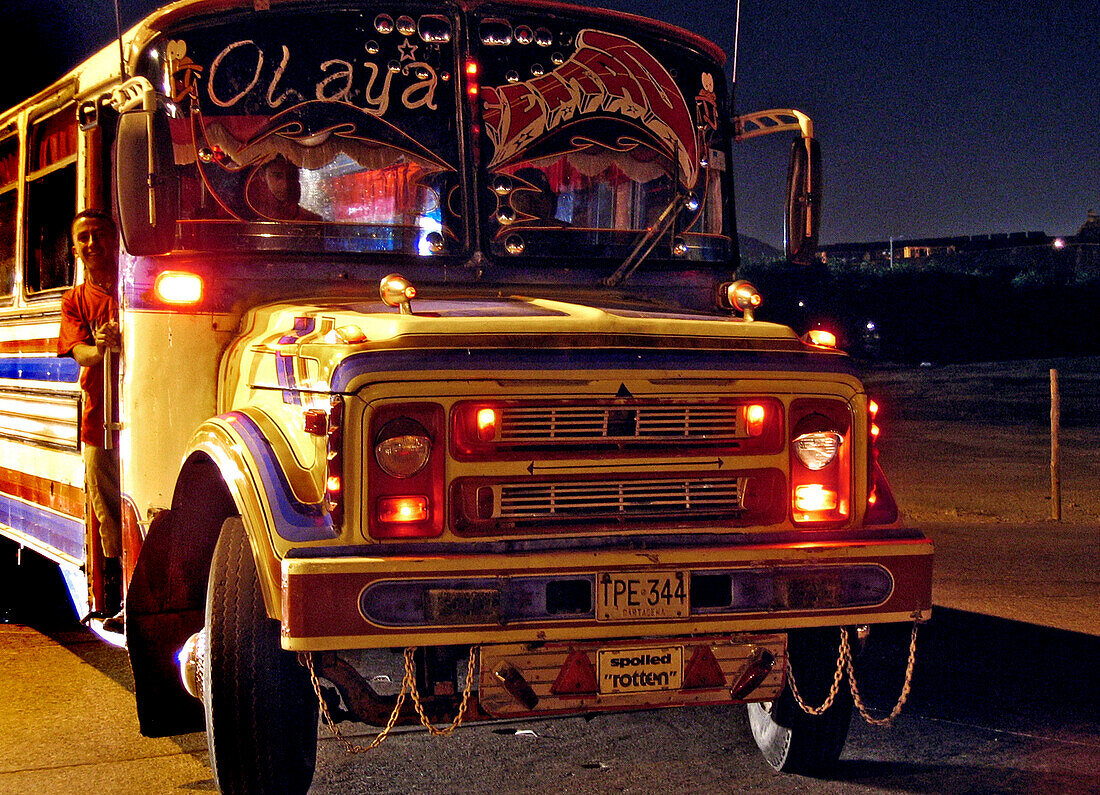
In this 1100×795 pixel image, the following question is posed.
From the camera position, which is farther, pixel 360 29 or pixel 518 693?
pixel 360 29

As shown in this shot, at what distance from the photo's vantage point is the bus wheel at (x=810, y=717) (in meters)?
4.77

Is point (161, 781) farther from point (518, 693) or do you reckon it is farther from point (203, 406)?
point (518, 693)

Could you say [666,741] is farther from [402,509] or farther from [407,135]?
[407,135]

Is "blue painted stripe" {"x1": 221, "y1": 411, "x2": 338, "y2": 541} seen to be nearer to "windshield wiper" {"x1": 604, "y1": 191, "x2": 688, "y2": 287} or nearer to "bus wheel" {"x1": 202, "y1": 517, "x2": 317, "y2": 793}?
"bus wheel" {"x1": 202, "y1": 517, "x2": 317, "y2": 793}

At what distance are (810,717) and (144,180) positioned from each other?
9.72ft

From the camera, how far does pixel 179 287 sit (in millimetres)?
5102

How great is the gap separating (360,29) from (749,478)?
7.72 ft

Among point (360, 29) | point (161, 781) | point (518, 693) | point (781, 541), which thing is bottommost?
point (161, 781)

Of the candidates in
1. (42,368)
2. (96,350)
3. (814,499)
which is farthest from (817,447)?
(42,368)

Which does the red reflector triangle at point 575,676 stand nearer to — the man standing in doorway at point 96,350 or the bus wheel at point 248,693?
the bus wheel at point 248,693

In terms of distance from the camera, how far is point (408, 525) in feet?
12.9

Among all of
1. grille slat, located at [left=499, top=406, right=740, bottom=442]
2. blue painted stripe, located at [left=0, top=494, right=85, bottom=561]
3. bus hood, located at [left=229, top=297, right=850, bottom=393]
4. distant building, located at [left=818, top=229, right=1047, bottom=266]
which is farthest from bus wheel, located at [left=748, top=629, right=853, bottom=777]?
distant building, located at [left=818, top=229, right=1047, bottom=266]

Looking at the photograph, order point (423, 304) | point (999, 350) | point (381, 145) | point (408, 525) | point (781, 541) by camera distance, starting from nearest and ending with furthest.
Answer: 1. point (408, 525)
2. point (781, 541)
3. point (423, 304)
4. point (381, 145)
5. point (999, 350)

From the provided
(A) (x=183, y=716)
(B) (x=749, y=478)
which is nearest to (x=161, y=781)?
(A) (x=183, y=716)
